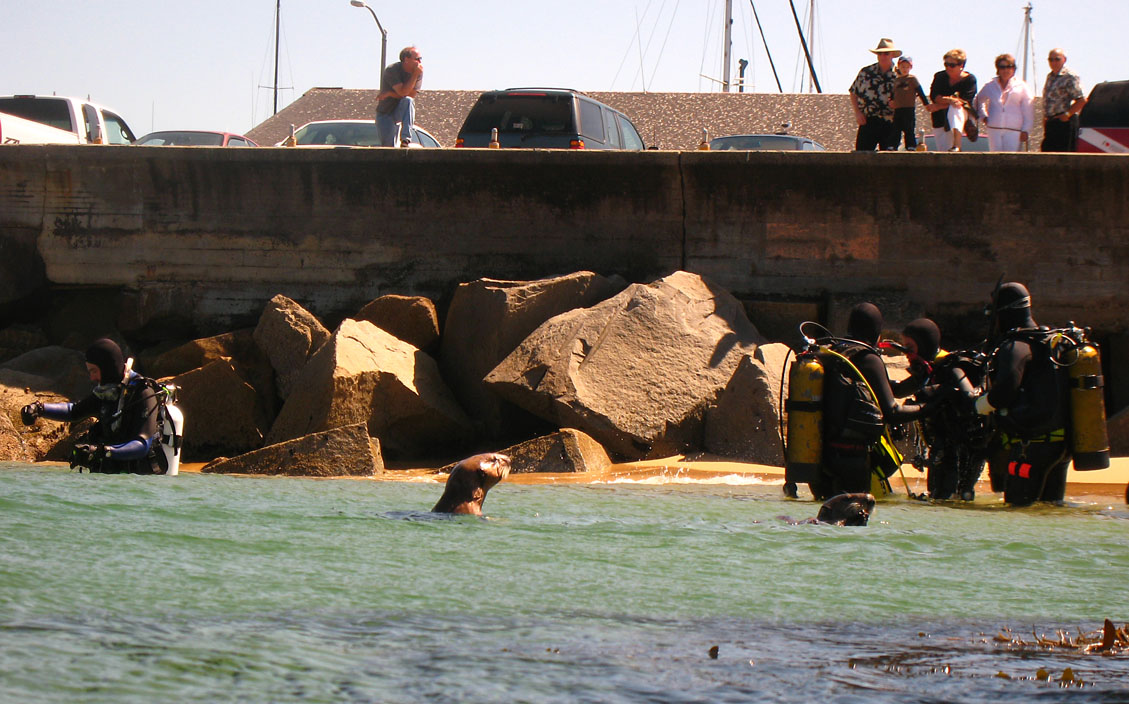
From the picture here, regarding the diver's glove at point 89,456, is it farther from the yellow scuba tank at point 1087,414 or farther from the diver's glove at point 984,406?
the yellow scuba tank at point 1087,414

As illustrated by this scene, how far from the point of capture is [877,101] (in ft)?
41.4

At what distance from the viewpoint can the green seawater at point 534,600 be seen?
3.65m

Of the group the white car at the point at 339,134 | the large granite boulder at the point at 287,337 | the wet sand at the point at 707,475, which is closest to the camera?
the wet sand at the point at 707,475

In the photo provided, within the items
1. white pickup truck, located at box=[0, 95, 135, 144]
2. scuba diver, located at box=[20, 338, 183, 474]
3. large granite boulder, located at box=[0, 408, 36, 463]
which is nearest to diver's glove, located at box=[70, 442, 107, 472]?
scuba diver, located at box=[20, 338, 183, 474]

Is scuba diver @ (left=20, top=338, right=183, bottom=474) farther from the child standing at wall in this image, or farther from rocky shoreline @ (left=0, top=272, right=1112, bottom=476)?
the child standing at wall

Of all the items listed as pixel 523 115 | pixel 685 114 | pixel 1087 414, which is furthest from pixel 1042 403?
pixel 685 114

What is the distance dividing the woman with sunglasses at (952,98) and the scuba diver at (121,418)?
844 centimetres

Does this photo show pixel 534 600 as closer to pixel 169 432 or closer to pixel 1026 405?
pixel 1026 405

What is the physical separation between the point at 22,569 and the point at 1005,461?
5928 mm

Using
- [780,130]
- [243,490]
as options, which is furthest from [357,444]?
[780,130]

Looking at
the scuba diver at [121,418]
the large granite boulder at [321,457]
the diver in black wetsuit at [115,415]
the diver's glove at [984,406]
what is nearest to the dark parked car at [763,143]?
the large granite boulder at [321,457]

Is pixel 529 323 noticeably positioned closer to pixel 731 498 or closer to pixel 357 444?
pixel 357 444

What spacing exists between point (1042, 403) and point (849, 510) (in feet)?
5.89

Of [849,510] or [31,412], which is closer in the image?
[849,510]
